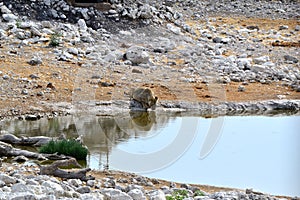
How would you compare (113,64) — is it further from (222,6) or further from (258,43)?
(222,6)

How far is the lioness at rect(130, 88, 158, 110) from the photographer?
55.6ft

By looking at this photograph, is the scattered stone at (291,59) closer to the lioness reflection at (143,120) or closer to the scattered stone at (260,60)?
the scattered stone at (260,60)

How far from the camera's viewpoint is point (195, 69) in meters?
20.6

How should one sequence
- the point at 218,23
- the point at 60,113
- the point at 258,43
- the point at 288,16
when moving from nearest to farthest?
1. the point at 60,113
2. the point at 258,43
3. the point at 218,23
4. the point at 288,16

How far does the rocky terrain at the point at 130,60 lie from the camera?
694 inches

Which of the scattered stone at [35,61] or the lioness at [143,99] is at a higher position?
the scattered stone at [35,61]

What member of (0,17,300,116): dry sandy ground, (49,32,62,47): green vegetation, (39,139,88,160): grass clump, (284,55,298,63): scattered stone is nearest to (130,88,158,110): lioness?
(0,17,300,116): dry sandy ground

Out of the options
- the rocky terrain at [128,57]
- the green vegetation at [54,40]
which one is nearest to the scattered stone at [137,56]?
the rocky terrain at [128,57]

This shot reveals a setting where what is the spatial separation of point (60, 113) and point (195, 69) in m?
5.31

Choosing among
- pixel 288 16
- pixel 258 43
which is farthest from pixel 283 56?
pixel 288 16

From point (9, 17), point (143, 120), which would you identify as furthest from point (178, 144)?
point (9, 17)

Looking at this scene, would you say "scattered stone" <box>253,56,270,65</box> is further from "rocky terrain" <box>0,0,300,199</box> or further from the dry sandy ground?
Result: the dry sandy ground

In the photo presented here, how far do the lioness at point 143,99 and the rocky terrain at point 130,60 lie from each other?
0.98 feet

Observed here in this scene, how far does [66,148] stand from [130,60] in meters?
8.29
